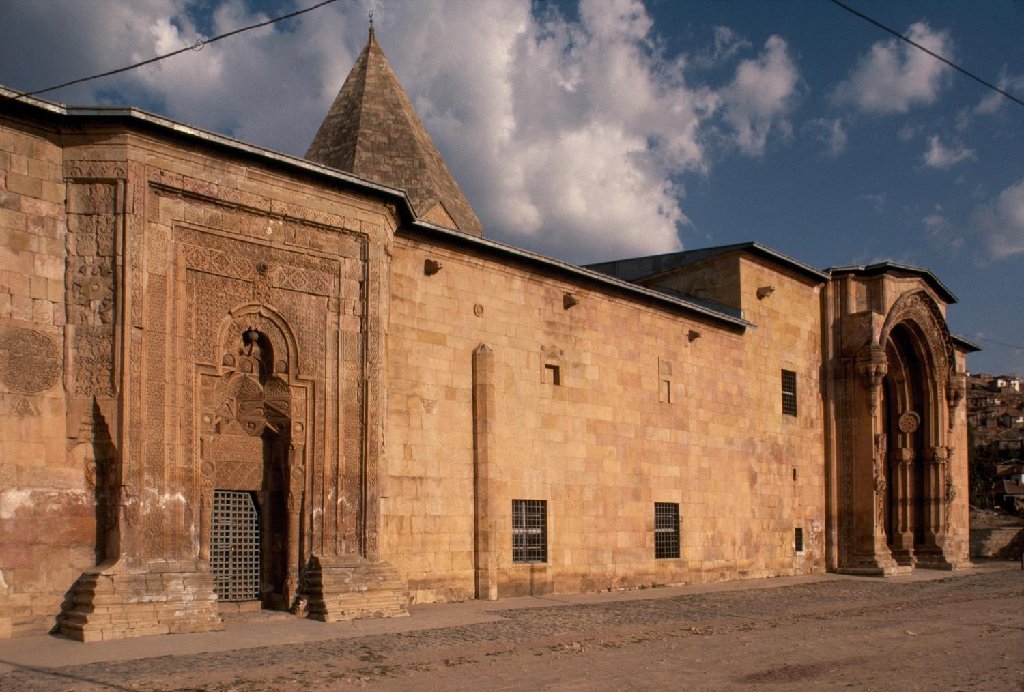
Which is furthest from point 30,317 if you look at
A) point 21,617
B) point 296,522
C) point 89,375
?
point 296,522

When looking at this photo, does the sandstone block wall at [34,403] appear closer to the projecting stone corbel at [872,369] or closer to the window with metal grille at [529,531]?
the window with metal grille at [529,531]

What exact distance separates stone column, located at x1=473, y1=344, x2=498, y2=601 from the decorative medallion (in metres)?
17.3

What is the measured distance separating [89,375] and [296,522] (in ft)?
11.8

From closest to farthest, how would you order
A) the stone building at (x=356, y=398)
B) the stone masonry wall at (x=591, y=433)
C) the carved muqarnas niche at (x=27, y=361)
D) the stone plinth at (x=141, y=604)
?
1. the stone plinth at (x=141, y=604)
2. the carved muqarnas niche at (x=27, y=361)
3. the stone building at (x=356, y=398)
4. the stone masonry wall at (x=591, y=433)

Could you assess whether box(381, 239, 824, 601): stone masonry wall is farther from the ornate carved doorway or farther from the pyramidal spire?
the pyramidal spire

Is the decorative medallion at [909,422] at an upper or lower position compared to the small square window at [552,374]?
lower

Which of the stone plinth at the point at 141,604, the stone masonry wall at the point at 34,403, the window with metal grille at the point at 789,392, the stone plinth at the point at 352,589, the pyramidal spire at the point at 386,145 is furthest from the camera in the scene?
the window with metal grille at the point at 789,392

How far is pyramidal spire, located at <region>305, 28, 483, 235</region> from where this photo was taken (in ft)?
78.2

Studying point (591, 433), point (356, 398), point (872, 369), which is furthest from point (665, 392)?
point (356, 398)

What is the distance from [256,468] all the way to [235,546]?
1127mm

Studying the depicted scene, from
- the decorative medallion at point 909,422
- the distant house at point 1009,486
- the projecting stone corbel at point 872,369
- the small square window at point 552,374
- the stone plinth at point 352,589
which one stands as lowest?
the distant house at point 1009,486

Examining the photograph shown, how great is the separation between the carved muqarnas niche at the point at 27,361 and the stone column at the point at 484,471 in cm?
749

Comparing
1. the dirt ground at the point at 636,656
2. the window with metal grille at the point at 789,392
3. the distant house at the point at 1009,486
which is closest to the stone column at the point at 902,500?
the window with metal grille at the point at 789,392

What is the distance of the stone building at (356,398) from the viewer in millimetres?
12117
